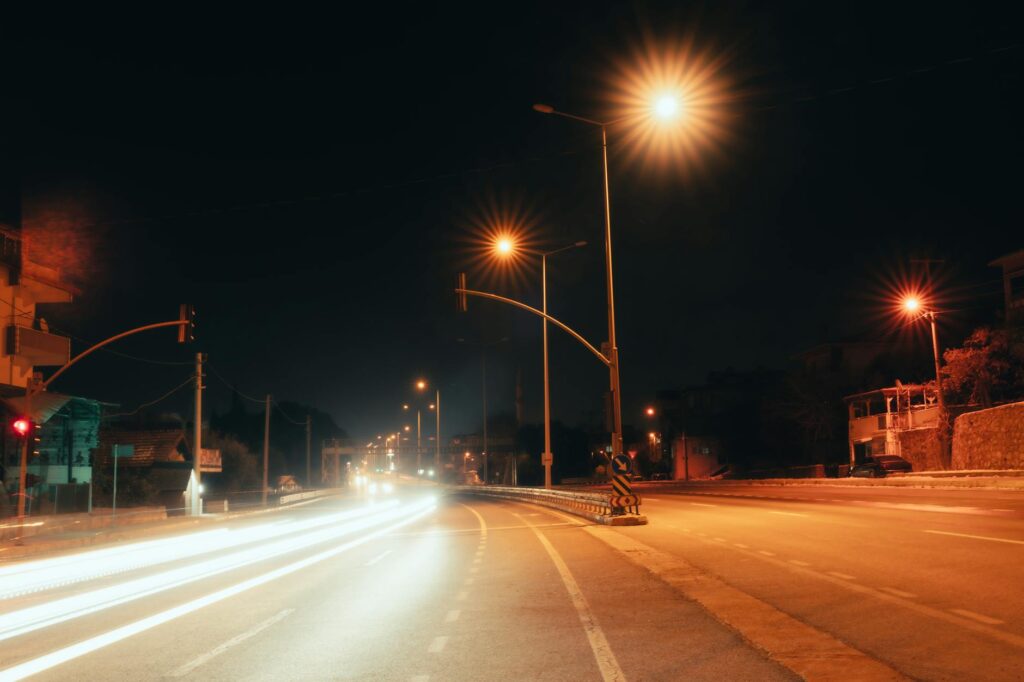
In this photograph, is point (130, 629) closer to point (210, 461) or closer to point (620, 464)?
point (620, 464)

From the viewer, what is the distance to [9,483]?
4741cm

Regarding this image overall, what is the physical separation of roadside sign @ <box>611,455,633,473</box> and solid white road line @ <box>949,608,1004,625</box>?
14967 millimetres

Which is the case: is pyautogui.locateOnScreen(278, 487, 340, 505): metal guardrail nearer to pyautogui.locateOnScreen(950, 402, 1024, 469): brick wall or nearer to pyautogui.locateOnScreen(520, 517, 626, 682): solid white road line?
pyautogui.locateOnScreen(950, 402, 1024, 469): brick wall

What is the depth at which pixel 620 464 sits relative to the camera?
24250mm

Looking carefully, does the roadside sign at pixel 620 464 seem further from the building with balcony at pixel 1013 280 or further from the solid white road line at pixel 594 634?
the building with balcony at pixel 1013 280

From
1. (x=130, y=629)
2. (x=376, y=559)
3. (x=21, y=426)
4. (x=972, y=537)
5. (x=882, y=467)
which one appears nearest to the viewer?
(x=130, y=629)

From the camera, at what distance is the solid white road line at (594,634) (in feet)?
23.1

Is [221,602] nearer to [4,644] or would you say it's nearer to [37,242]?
[4,644]

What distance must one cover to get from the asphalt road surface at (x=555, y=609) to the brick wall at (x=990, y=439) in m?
25.3

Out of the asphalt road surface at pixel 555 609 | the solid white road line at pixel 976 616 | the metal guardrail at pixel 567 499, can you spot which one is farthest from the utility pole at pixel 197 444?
the solid white road line at pixel 976 616

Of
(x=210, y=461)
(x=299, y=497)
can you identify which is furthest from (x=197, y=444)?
(x=299, y=497)

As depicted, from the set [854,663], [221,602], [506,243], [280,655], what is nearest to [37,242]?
[506,243]

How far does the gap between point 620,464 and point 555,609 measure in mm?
13916

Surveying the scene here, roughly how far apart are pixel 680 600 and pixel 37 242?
42.4 meters
